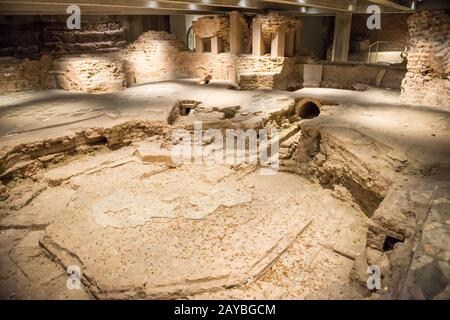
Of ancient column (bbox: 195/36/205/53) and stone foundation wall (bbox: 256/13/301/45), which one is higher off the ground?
stone foundation wall (bbox: 256/13/301/45)

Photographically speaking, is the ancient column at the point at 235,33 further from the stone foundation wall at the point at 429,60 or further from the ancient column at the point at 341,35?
the ancient column at the point at 341,35

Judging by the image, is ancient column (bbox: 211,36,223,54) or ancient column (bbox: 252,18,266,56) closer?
ancient column (bbox: 252,18,266,56)

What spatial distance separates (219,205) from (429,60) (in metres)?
7.10

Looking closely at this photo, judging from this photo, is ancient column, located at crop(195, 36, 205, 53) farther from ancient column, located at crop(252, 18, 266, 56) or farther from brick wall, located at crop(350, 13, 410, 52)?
brick wall, located at crop(350, 13, 410, 52)

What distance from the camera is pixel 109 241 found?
433 cm

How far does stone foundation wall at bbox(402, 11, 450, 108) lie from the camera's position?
7.79m

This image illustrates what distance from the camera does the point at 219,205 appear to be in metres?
5.26

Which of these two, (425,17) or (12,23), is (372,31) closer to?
(425,17)

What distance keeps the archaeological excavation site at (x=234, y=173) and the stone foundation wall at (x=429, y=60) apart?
0.04 meters

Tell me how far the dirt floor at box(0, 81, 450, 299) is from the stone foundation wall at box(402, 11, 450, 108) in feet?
2.66
